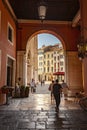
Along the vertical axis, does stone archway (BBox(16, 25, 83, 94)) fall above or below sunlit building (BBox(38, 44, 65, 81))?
below

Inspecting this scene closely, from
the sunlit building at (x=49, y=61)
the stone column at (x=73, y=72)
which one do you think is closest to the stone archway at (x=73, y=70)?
the stone column at (x=73, y=72)

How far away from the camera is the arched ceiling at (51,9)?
12.1 m

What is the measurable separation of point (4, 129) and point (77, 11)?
10.3 metres

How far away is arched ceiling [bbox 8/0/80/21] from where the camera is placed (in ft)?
39.6

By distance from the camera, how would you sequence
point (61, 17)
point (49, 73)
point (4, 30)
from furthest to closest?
point (49, 73) < point (61, 17) < point (4, 30)

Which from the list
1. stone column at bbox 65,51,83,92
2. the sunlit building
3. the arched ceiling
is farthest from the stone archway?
the sunlit building

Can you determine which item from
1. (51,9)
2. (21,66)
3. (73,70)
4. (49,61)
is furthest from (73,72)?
(49,61)

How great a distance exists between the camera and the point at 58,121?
649 cm

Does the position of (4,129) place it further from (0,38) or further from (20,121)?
(0,38)

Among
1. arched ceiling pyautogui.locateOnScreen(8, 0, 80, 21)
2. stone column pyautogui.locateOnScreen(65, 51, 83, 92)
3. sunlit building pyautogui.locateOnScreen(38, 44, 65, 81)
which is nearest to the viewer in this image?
arched ceiling pyautogui.locateOnScreen(8, 0, 80, 21)

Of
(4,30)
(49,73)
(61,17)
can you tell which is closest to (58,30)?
(61,17)

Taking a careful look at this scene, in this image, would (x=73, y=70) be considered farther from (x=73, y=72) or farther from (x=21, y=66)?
(x=21, y=66)

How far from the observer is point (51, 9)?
A: 13.2 m

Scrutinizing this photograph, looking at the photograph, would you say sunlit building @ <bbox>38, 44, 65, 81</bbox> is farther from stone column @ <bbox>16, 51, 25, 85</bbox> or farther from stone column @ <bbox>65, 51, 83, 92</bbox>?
stone column @ <bbox>16, 51, 25, 85</bbox>
